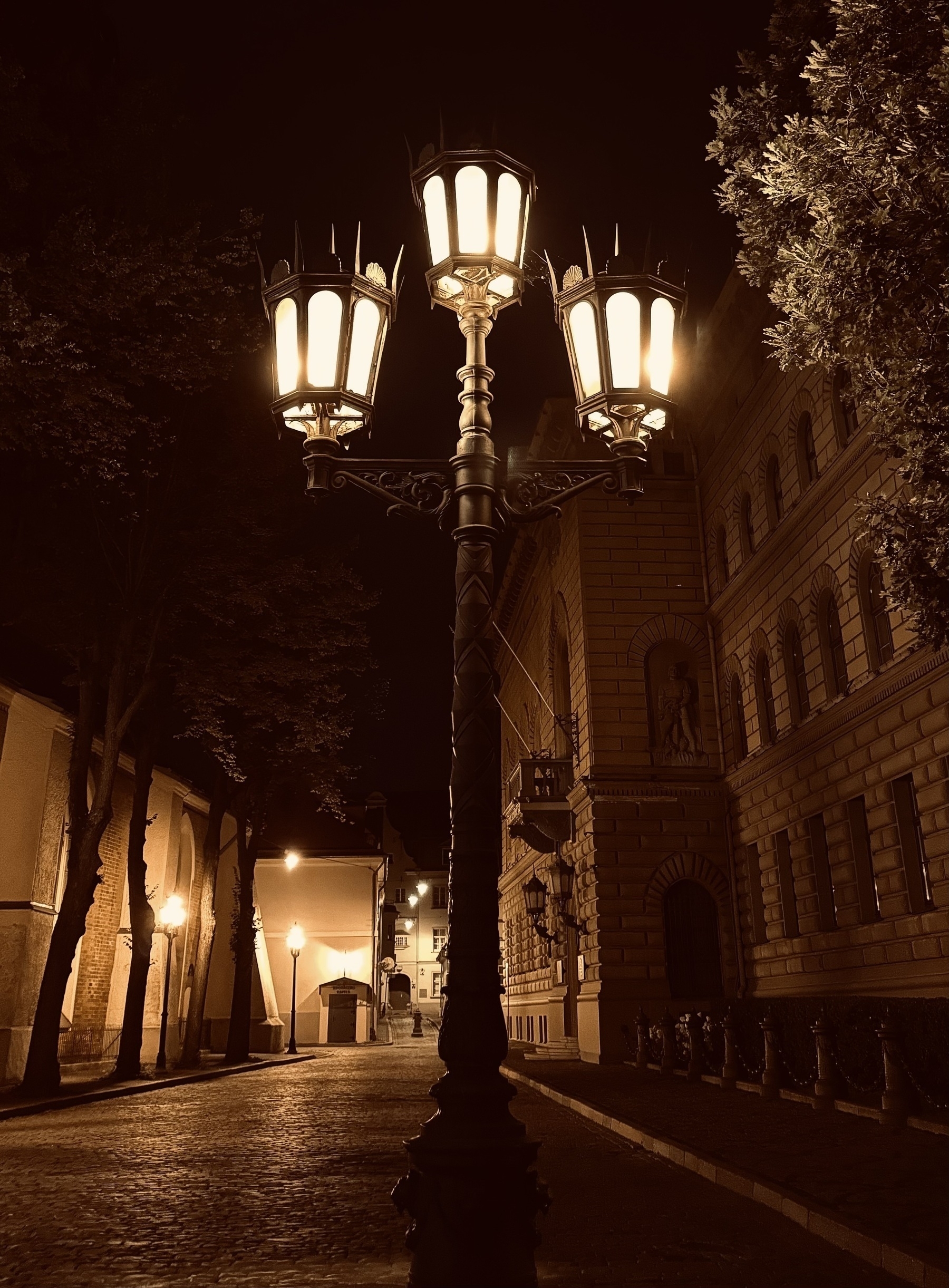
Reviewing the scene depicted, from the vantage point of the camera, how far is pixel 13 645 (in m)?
26.8

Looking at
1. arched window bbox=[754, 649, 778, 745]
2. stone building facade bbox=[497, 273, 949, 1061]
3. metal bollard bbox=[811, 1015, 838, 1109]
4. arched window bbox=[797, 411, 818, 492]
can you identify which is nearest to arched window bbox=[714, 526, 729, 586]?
stone building facade bbox=[497, 273, 949, 1061]

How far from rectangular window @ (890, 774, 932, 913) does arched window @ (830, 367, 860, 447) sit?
675 centimetres

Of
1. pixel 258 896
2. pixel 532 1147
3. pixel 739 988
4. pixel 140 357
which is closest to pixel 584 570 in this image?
pixel 739 988

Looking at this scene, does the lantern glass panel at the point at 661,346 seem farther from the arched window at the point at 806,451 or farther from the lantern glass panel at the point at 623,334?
the arched window at the point at 806,451

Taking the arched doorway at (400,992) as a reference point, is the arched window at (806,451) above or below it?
above

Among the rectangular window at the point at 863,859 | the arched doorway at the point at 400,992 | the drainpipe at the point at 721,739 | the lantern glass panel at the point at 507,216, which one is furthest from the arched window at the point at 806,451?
the arched doorway at the point at 400,992

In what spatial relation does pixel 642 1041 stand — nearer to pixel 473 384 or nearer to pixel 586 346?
pixel 586 346

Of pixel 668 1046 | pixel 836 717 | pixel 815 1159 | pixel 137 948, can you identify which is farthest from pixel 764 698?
pixel 815 1159

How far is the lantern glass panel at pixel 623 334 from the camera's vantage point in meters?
6.55

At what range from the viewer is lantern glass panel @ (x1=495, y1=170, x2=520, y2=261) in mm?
6422

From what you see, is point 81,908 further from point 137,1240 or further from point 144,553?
point 137,1240

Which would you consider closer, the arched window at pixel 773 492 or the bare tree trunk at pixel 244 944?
the arched window at pixel 773 492

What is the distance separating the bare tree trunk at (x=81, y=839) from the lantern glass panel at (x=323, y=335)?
14946mm

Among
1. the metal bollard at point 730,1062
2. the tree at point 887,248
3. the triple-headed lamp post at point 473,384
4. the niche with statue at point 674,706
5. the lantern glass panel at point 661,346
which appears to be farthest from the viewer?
the niche with statue at point 674,706
